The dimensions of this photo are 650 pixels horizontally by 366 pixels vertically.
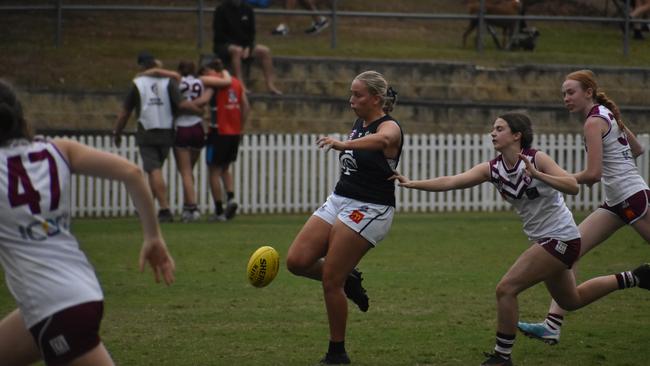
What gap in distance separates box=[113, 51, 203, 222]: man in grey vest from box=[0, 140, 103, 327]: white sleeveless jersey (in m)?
11.5

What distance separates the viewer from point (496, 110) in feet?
71.4

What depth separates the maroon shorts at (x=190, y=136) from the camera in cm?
1733

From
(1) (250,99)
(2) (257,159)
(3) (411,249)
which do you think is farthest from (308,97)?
(3) (411,249)

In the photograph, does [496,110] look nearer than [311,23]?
Yes

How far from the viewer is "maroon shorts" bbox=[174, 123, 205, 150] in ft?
56.9

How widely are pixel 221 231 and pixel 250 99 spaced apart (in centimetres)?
552

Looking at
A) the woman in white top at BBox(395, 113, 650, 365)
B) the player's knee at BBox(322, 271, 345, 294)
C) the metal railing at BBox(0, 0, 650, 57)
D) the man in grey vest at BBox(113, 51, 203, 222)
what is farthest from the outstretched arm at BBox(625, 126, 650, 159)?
the metal railing at BBox(0, 0, 650, 57)

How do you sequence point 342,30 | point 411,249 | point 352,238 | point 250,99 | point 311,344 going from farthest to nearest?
1. point 342,30
2. point 250,99
3. point 411,249
4. point 311,344
5. point 352,238

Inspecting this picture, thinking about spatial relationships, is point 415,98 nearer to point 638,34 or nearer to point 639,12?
point 639,12

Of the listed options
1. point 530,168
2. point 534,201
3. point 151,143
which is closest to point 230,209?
point 151,143

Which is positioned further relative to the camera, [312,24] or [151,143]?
[312,24]

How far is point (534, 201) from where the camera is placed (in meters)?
8.09

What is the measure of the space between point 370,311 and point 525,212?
8.43 feet

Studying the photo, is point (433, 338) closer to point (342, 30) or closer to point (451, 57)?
point (451, 57)
